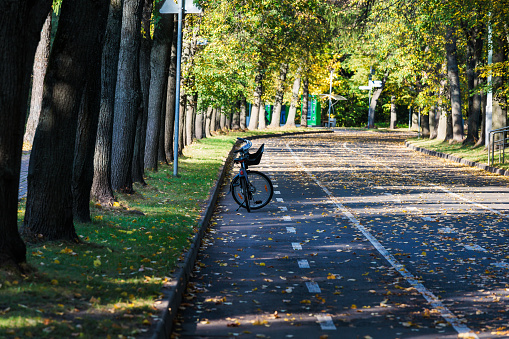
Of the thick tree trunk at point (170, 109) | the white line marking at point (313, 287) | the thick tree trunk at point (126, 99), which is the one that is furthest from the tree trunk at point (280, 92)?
the white line marking at point (313, 287)

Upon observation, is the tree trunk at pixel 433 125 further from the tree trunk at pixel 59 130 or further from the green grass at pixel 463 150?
the tree trunk at pixel 59 130

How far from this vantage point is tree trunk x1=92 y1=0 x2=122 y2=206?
13836mm

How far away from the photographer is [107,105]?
564 inches

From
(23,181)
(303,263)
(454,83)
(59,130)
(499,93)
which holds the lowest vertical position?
(303,263)

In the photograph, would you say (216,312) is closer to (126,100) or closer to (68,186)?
(68,186)

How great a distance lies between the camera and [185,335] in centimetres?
662

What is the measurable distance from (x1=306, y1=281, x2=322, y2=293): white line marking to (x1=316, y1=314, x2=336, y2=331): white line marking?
111cm

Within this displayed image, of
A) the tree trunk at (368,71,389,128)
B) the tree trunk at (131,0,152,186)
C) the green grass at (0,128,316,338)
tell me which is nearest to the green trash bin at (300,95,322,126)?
the tree trunk at (368,71,389,128)

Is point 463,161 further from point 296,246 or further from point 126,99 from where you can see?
point 296,246

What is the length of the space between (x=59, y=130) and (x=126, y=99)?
701 cm

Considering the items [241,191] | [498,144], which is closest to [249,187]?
[241,191]

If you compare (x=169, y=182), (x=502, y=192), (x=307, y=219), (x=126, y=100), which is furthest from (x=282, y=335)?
(x=502, y=192)

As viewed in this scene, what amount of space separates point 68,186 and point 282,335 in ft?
13.8

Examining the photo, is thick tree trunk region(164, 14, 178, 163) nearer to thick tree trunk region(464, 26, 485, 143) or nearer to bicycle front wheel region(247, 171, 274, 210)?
bicycle front wheel region(247, 171, 274, 210)
